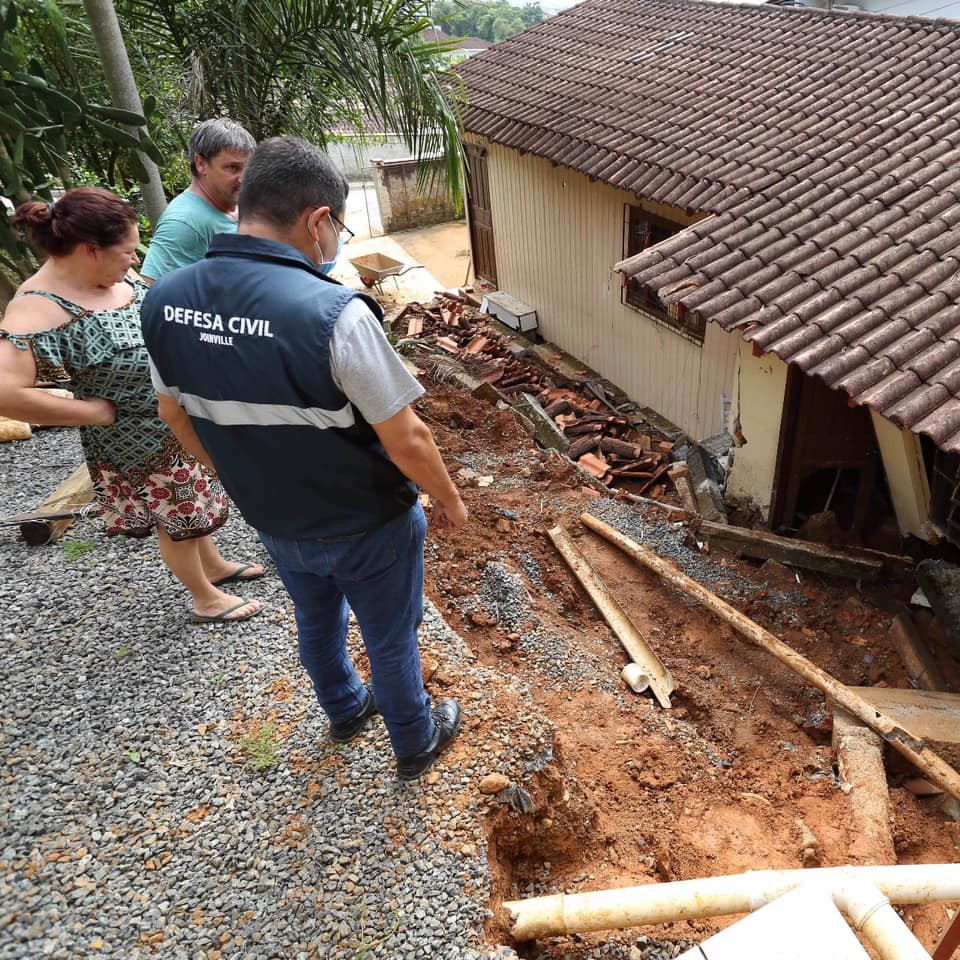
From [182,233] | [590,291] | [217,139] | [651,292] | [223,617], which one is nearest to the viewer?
[217,139]

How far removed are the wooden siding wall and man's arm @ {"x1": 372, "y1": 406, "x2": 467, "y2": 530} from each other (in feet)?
20.2

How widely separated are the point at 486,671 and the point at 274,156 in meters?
2.50

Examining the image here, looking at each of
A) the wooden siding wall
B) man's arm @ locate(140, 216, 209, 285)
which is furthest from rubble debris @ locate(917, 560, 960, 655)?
man's arm @ locate(140, 216, 209, 285)

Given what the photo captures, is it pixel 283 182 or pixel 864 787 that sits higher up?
pixel 283 182

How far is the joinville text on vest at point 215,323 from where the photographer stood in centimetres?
196

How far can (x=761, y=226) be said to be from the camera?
5.95 m

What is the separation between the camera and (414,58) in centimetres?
591

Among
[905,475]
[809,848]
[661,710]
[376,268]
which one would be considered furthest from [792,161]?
[376,268]

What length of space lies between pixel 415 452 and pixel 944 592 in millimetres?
4269

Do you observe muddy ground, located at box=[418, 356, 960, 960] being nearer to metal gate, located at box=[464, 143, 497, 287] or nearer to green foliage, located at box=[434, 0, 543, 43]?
metal gate, located at box=[464, 143, 497, 287]

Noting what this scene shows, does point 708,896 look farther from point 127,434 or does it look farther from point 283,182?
point 127,434

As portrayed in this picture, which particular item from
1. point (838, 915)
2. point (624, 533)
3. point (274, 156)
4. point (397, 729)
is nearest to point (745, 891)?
point (838, 915)

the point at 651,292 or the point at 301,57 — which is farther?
the point at 651,292

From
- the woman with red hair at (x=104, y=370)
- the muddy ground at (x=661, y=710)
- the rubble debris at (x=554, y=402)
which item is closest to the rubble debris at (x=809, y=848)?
the muddy ground at (x=661, y=710)
